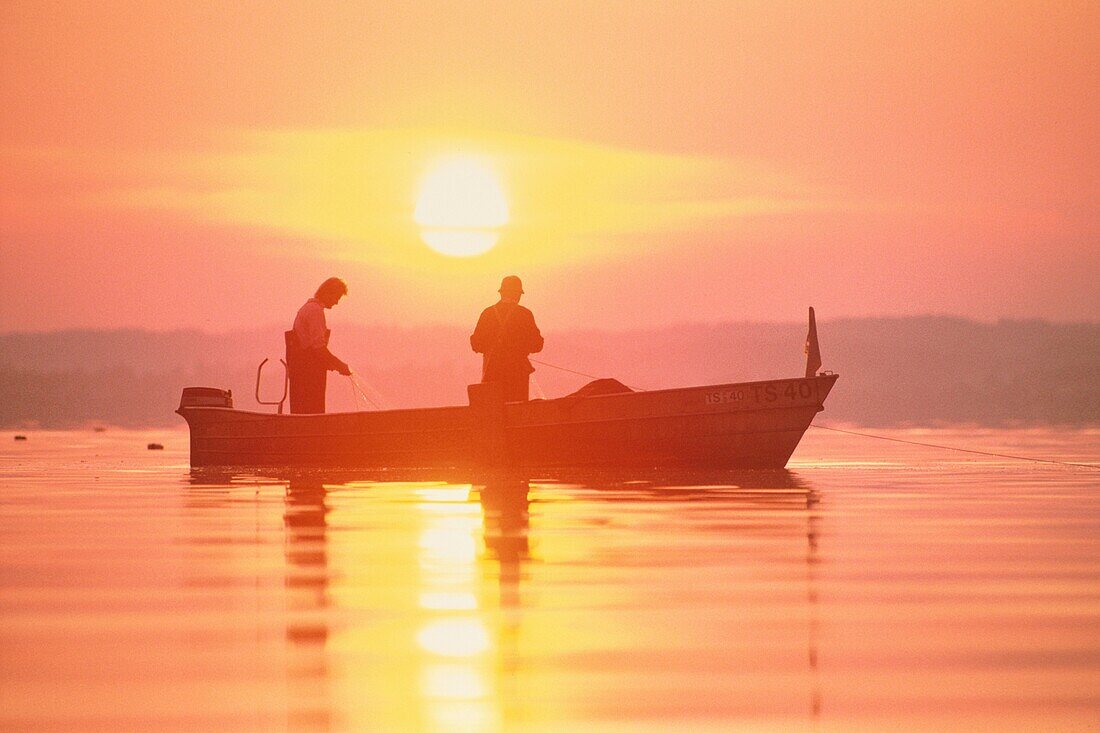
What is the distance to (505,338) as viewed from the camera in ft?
79.8

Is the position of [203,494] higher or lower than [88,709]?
higher

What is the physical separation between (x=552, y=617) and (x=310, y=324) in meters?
17.6

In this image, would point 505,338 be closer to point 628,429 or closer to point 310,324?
point 628,429

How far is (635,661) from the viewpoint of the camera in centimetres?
700

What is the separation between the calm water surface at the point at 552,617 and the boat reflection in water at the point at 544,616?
0.07 feet

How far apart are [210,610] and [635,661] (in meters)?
2.70

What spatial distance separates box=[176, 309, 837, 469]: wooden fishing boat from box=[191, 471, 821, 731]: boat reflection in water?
8.07 meters

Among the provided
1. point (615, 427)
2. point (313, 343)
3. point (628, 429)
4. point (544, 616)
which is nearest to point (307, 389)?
point (313, 343)

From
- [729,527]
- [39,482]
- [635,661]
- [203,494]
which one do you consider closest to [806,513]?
[729,527]

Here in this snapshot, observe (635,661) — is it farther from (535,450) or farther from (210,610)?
(535,450)

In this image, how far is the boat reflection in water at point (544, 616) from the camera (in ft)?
20.0

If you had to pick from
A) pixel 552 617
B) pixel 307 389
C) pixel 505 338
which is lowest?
pixel 552 617

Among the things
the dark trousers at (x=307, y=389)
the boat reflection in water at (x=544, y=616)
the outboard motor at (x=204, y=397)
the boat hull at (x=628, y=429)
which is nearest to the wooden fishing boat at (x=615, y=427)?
the boat hull at (x=628, y=429)

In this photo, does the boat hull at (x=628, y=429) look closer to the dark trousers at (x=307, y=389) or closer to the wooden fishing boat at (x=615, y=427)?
the wooden fishing boat at (x=615, y=427)
